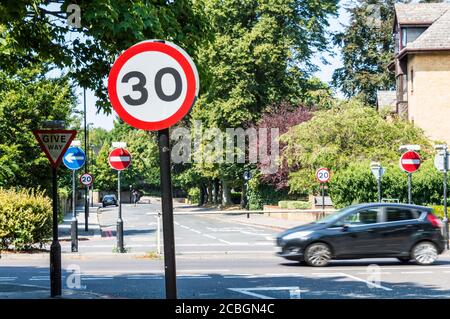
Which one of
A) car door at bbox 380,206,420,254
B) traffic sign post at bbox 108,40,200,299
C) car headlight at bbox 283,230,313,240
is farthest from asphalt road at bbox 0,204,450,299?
traffic sign post at bbox 108,40,200,299

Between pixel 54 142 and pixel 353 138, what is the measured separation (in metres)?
31.3

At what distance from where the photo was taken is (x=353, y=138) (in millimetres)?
42531

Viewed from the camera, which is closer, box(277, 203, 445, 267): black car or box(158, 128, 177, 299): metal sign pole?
box(158, 128, 177, 299): metal sign pole

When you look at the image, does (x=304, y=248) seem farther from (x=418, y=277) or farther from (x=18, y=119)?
(x=18, y=119)

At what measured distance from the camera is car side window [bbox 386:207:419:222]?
18609 mm

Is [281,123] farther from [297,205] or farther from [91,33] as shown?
[91,33]

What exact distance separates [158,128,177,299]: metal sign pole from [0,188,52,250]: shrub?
59.9 feet

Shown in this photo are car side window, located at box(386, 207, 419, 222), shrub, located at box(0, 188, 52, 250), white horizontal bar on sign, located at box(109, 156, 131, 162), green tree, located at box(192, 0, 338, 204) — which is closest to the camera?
car side window, located at box(386, 207, 419, 222)

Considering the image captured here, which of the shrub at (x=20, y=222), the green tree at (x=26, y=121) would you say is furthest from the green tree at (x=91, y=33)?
the green tree at (x=26, y=121)

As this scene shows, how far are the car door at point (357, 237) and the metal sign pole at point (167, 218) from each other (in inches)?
526

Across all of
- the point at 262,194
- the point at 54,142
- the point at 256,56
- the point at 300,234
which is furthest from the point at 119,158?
the point at 262,194

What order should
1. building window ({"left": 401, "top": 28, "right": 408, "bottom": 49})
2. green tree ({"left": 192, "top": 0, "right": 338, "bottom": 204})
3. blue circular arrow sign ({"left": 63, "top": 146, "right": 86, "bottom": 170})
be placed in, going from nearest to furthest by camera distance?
blue circular arrow sign ({"left": 63, "top": 146, "right": 86, "bottom": 170}) → building window ({"left": 401, "top": 28, "right": 408, "bottom": 49}) → green tree ({"left": 192, "top": 0, "right": 338, "bottom": 204})

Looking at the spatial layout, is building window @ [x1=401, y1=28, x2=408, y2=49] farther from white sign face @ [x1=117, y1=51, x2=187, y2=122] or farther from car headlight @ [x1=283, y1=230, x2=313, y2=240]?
white sign face @ [x1=117, y1=51, x2=187, y2=122]

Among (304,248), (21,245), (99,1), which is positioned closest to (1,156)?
(21,245)
